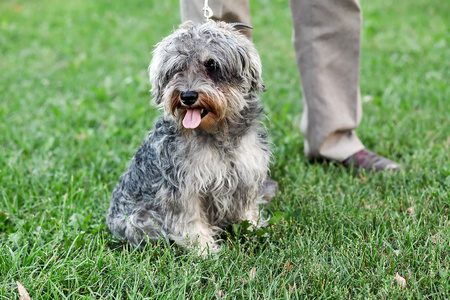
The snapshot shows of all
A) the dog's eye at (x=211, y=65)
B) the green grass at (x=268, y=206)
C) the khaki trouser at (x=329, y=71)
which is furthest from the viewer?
the khaki trouser at (x=329, y=71)

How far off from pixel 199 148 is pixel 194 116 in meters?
0.28

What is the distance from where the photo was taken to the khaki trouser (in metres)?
4.13

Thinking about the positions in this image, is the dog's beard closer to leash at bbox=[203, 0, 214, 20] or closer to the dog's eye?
the dog's eye

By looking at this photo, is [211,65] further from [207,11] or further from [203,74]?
[207,11]

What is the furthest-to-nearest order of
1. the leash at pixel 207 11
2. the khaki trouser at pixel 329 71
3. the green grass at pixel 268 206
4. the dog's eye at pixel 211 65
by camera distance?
the khaki trouser at pixel 329 71 < the leash at pixel 207 11 < the dog's eye at pixel 211 65 < the green grass at pixel 268 206

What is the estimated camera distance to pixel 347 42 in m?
4.27

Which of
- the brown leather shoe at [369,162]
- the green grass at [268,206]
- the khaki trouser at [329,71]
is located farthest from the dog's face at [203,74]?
the brown leather shoe at [369,162]

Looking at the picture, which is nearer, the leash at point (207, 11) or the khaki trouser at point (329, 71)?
the leash at point (207, 11)

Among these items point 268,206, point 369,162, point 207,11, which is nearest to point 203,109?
point 207,11

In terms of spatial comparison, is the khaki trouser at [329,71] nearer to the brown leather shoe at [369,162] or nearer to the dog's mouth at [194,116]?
the brown leather shoe at [369,162]

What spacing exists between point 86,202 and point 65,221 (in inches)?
12.3

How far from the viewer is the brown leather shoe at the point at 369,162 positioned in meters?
4.16

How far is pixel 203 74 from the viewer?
9.40 ft

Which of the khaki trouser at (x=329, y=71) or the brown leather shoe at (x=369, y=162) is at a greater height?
the khaki trouser at (x=329, y=71)
